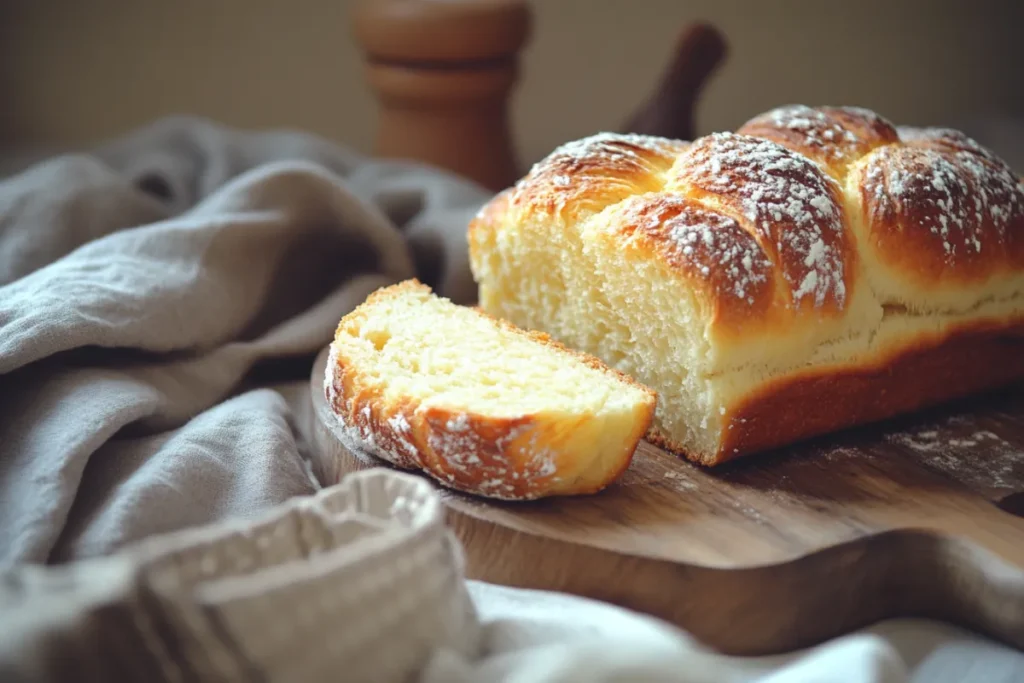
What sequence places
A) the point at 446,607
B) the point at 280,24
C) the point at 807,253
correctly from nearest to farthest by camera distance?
the point at 446,607, the point at 807,253, the point at 280,24

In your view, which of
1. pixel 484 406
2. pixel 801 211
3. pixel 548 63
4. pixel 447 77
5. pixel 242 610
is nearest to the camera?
pixel 242 610

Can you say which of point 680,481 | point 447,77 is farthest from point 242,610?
point 447,77

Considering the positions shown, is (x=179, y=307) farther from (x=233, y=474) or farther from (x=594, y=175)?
(x=594, y=175)

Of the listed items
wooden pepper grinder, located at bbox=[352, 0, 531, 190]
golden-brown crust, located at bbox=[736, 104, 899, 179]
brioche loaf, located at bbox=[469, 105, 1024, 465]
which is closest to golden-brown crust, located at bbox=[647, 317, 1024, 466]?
brioche loaf, located at bbox=[469, 105, 1024, 465]

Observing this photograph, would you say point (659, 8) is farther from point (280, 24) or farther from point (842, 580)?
point (842, 580)

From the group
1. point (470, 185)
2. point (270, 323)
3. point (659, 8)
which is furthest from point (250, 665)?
point (659, 8)

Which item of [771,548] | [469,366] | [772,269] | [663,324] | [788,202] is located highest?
[788,202]

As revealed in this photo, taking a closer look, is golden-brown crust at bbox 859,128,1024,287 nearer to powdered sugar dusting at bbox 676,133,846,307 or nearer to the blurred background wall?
powdered sugar dusting at bbox 676,133,846,307
